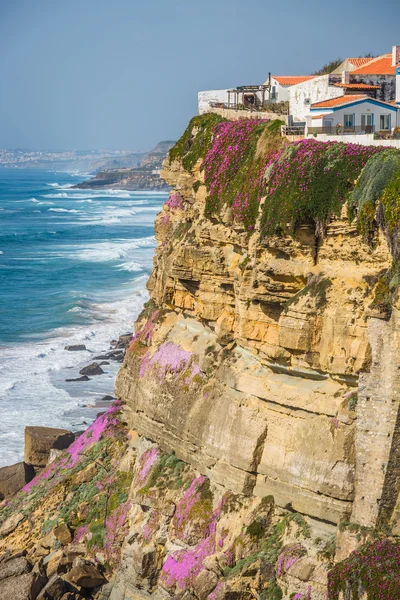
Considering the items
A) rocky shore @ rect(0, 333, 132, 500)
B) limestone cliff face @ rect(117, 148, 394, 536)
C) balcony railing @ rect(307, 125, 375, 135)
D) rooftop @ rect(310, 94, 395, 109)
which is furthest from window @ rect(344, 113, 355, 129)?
rocky shore @ rect(0, 333, 132, 500)

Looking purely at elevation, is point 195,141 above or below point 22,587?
above

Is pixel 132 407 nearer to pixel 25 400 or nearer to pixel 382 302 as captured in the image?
pixel 382 302

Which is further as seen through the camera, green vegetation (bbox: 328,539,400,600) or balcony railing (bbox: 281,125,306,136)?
balcony railing (bbox: 281,125,306,136)

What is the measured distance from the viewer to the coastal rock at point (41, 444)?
41969 mm

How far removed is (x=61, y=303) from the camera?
7725 cm

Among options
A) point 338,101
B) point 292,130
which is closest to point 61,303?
point 338,101

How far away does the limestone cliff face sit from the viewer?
26594 mm

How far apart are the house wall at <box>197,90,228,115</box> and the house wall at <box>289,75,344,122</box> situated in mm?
7390

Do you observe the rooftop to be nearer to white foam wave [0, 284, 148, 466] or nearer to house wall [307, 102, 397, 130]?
house wall [307, 102, 397, 130]

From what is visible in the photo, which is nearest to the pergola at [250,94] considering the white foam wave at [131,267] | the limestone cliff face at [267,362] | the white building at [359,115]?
the limestone cliff face at [267,362]

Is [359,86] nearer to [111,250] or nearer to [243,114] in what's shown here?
[243,114]

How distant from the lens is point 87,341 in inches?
2554

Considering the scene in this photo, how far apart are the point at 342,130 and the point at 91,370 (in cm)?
2763

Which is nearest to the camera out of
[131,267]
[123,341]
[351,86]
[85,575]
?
[85,575]
